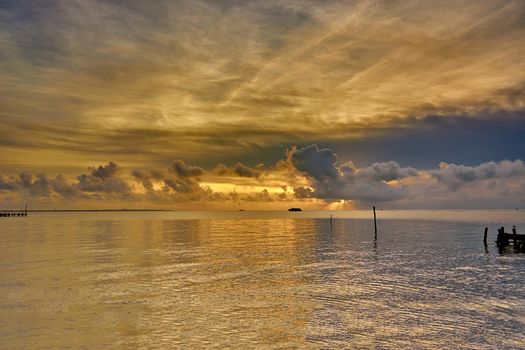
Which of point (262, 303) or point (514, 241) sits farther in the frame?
point (514, 241)

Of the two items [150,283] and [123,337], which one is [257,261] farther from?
[123,337]

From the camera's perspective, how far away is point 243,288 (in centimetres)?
3253

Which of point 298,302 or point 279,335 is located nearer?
point 279,335

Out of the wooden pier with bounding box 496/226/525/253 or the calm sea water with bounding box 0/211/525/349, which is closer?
the calm sea water with bounding box 0/211/525/349

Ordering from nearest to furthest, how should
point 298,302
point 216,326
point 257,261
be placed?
1. point 216,326
2. point 298,302
3. point 257,261

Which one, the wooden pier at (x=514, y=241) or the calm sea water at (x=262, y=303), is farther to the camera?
the wooden pier at (x=514, y=241)

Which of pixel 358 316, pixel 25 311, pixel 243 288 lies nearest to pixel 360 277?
pixel 243 288

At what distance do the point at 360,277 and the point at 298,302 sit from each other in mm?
10824

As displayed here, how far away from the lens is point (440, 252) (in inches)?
2226

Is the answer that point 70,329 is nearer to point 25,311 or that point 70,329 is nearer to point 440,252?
point 25,311

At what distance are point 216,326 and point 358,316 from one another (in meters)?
7.83

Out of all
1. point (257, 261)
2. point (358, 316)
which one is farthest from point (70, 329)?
point (257, 261)

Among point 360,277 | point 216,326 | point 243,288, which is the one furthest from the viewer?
point 360,277

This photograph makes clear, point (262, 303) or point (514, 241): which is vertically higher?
point (514, 241)
